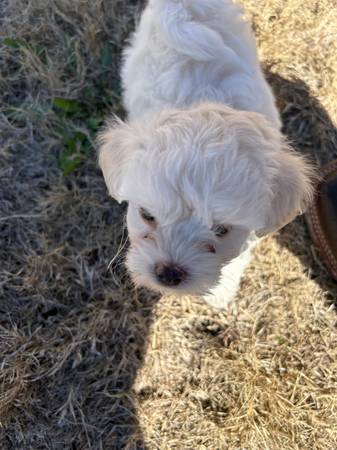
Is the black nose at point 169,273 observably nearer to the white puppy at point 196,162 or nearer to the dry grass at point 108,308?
the white puppy at point 196,162

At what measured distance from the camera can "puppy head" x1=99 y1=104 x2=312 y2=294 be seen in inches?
59.7

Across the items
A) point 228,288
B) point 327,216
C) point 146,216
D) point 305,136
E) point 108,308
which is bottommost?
point 108,308

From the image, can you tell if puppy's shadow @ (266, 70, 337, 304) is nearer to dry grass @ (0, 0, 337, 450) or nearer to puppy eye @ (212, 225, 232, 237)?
dry grass @ (0, 0, 337, 450)

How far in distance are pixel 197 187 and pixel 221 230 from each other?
23cm

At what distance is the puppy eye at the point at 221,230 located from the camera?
162 cm

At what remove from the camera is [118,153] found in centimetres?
176

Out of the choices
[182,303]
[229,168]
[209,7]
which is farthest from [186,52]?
[182,303]

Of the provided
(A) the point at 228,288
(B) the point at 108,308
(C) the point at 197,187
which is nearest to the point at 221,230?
(C) the point at 197,187

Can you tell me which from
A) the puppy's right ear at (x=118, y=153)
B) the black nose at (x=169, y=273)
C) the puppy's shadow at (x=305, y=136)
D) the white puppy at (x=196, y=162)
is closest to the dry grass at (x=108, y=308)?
the puppy's shadow at (x=305, y=136)

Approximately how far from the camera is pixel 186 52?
1.97 metres

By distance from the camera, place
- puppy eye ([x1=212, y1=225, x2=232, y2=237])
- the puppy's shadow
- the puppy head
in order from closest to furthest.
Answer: the puppy head → puppy eye ([x1=212, y1=225, x2=232, y2=237]) → the puppy's shadow

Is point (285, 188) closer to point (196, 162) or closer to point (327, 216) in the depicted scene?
point (196, 162)

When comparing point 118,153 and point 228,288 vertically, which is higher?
point 118,153

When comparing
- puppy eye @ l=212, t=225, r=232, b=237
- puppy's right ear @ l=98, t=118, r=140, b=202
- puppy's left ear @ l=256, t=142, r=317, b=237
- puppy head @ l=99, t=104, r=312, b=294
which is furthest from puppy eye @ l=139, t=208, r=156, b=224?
puppy's left ear @ l=256, t=142, r=317, b=237
